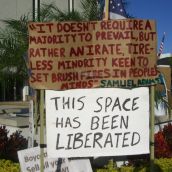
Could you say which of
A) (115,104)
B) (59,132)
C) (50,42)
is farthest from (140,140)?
(50,42)

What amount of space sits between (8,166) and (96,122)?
2.05 m

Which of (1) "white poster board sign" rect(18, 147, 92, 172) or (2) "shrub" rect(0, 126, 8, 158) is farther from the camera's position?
(2) "shrub" rect(0, 126, 8, 158)

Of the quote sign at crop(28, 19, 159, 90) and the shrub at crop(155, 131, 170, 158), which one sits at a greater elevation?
the quote sign at crop(28, 19, 159, 90)

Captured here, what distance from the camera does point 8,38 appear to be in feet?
45.4

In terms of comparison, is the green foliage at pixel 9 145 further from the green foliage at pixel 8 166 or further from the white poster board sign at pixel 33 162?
the white poster board sign at pixel 33 162

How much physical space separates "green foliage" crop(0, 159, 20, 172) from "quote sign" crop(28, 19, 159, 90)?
1756mm

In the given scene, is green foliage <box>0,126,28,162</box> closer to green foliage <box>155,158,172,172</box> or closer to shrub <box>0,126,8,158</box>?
shrub <box>0,126,8,158</box>

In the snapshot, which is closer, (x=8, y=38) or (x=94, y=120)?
(x=94, y=120)

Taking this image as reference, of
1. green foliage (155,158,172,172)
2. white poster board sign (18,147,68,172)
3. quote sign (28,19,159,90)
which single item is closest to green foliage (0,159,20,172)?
white poster board sign (18,147,68,172)

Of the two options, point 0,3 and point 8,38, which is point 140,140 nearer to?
point 8,38

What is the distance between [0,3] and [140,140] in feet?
107

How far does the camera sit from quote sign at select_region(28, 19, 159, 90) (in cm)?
565

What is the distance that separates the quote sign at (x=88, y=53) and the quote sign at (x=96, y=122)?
126 mm

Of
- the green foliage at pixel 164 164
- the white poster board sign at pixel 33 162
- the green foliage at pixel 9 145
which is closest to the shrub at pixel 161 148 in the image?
the green foliage at pixel 164 164
